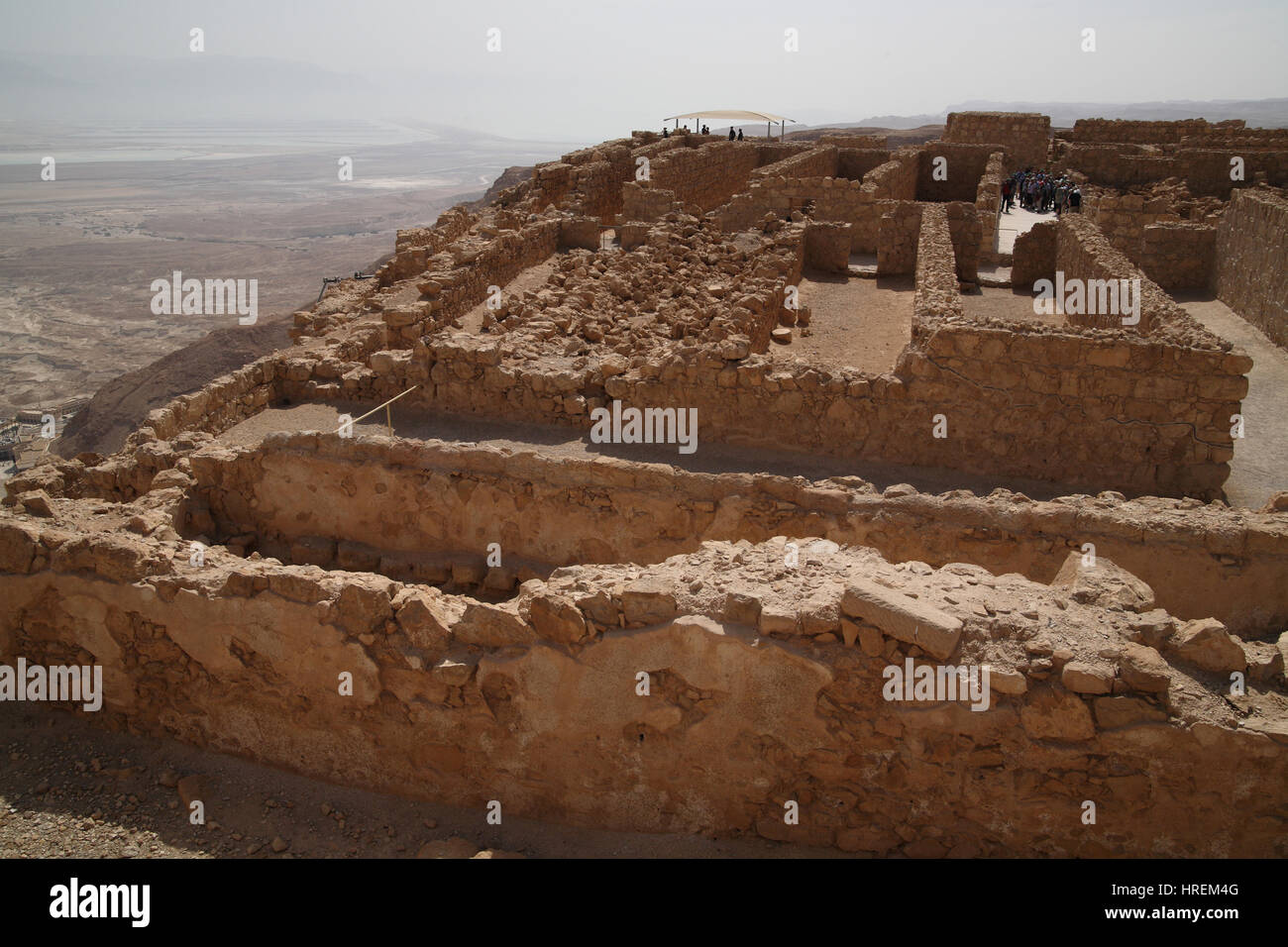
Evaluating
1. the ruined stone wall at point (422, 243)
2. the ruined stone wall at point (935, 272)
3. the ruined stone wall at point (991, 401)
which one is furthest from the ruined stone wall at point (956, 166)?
the ruined stone wall at point (991, 401)

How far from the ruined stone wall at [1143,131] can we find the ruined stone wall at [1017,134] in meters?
2.09

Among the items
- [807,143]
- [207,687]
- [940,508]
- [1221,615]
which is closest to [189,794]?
[207,687]

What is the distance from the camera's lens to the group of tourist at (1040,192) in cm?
1998

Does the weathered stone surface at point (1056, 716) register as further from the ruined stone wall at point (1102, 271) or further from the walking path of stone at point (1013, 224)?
the walking path of stone at point (1013, 224)

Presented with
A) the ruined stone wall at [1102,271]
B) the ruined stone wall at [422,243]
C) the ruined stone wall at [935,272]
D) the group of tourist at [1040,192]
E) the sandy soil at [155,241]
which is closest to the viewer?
the ruined stone wall at [1102,271]

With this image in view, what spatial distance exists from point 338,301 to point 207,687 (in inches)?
315

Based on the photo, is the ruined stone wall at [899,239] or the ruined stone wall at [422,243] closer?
the ruined stone wall at [422,243]

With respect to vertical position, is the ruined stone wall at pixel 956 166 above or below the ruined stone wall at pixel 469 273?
above

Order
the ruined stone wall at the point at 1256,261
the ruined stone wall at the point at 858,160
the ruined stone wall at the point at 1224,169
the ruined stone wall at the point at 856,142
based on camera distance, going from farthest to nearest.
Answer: the ruined stone wall at the point at 856,142
the ruined stone wall at the point at 858,160
the ruined stone wall at the point at 1224,169
the ruined stone wall at the point at 1256,261

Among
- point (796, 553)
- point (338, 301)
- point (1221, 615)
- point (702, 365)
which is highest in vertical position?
point (338, 301)

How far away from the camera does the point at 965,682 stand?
379 centimetres

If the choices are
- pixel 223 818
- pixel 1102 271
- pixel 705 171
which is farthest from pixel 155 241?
pixel 223 818

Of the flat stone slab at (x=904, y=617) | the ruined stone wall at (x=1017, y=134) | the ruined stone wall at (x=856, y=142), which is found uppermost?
the ruined stone wall at (x=1017, y=134)
